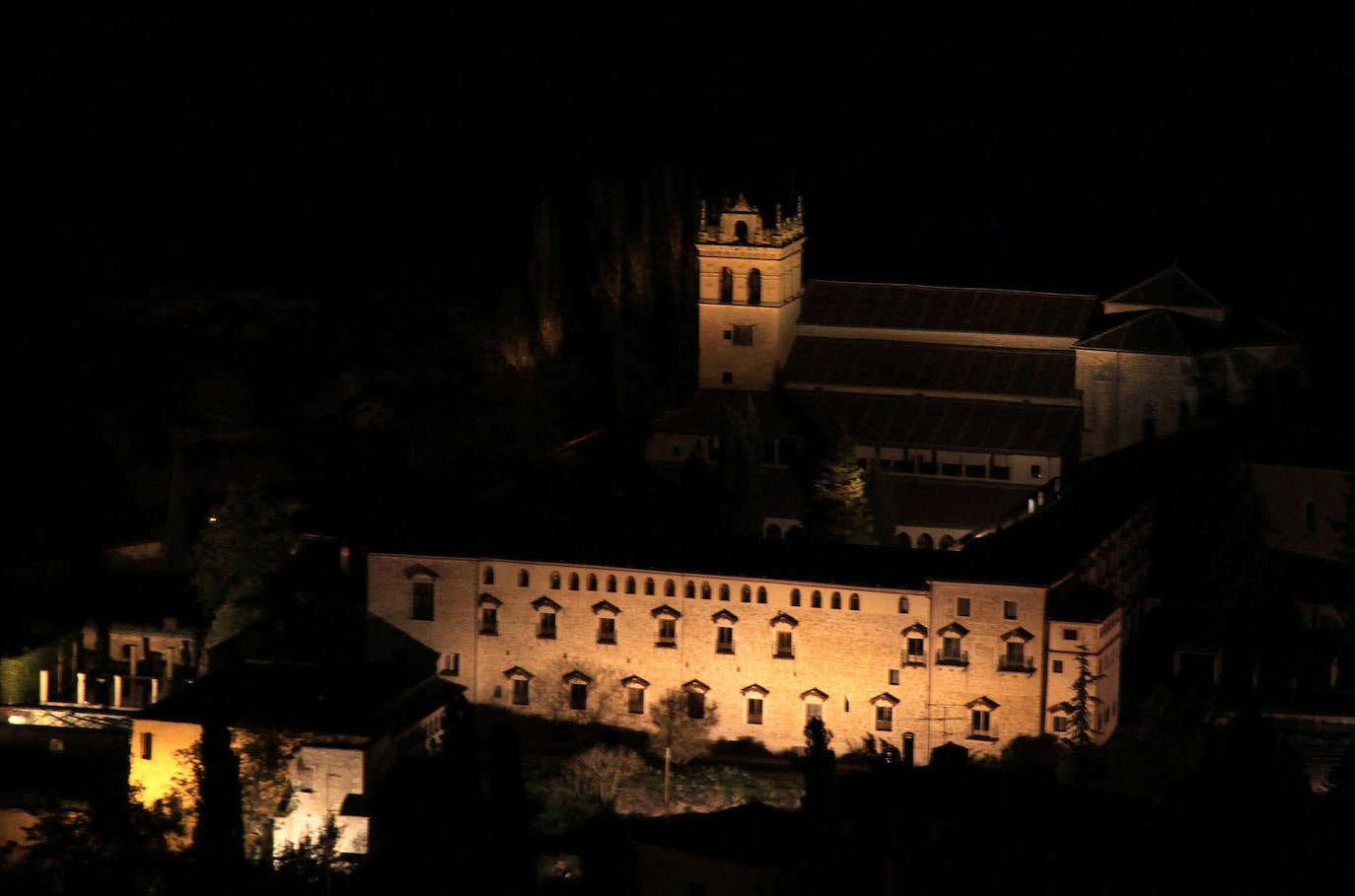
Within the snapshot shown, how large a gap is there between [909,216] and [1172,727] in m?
65.2

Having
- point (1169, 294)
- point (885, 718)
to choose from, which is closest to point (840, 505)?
point (885, 718)

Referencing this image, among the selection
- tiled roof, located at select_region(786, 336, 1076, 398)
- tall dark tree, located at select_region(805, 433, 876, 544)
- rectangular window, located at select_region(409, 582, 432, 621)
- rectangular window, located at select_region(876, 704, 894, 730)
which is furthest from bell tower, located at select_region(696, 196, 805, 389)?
rectangular window, located at select_region(876, 704, 894, 730)

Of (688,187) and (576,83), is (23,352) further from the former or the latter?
(576,83)

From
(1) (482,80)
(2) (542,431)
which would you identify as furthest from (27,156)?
(2) (542,431)

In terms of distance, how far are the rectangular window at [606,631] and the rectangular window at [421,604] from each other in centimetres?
373

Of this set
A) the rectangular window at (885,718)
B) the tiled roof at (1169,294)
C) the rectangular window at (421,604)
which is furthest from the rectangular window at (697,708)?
the tiled roof at (1169,294)

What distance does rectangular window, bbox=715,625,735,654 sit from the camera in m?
59.4

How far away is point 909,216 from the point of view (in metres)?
121

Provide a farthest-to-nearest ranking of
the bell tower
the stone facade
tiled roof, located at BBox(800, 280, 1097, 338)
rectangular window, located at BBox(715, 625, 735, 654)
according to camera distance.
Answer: the bell tower, tiled roof, located at BBox(800, 280, 1097, 338), rectangular window, located at BBox(715, 625, 735, 654), the stone facade

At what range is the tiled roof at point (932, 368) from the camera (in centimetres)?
7212

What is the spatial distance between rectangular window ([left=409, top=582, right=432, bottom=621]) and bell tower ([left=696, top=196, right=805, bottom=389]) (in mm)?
15555

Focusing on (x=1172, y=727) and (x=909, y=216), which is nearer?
(x=1172, y=727)

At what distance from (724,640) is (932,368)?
619 inches

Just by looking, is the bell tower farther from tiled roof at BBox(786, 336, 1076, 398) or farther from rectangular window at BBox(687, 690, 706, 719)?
rectangular window at BBox(687, 690, 706, 719)
